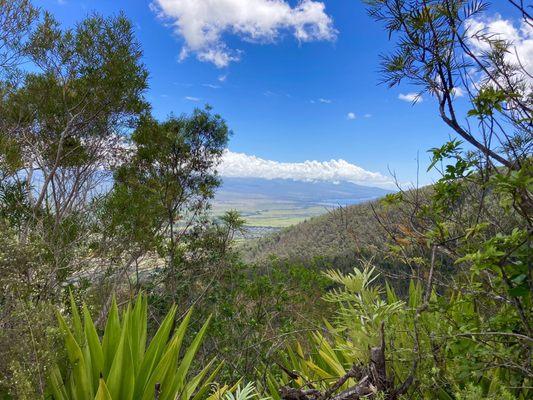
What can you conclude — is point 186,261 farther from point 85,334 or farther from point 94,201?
point 85,334

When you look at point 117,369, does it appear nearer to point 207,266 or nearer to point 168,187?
point 207,266

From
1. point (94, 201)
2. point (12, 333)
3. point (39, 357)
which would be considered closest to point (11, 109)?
point (94, 201)

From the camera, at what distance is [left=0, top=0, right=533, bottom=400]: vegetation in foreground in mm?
1120

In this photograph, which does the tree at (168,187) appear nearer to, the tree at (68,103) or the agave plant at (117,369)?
the tree at (68,103)

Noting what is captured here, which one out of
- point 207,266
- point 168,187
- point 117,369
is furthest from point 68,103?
point 117,369

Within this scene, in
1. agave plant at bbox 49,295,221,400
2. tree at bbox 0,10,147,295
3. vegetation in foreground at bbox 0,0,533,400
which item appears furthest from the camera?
tree at bbox 0,10,147,295

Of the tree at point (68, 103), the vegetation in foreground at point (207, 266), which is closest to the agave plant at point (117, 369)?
the vegetation in foreground at point (207, 266)

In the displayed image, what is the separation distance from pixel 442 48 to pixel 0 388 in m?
2.25

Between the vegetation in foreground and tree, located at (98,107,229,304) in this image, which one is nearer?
the vegetation in foreground

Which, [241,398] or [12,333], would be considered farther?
[12,333]

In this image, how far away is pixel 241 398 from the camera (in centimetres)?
94

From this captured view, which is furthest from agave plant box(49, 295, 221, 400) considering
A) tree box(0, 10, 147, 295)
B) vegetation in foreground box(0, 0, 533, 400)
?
tree box(0, 10, 147, 295)

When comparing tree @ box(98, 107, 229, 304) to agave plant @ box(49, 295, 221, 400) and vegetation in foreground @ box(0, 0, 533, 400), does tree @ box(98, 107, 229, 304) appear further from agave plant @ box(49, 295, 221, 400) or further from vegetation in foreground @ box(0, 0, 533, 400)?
agave plant @ box(49, 295, 221, 400)

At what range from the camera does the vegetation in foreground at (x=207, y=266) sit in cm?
112
